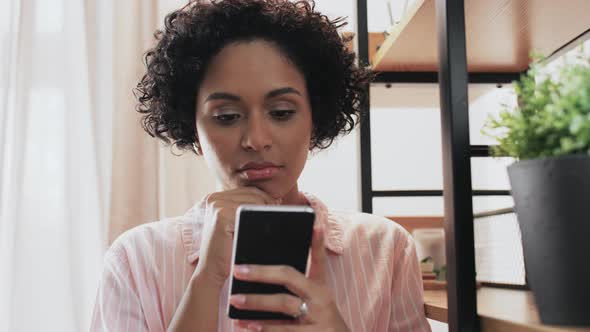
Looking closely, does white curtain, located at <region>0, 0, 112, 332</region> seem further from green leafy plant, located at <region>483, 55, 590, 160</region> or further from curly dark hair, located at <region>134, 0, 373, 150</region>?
green leafy plant, located at <region>483, 55, 590, 160</region>

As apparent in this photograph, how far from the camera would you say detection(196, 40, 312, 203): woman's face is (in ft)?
3.12

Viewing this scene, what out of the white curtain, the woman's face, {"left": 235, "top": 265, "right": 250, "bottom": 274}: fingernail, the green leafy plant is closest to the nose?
the woman's face

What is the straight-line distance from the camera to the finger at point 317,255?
29.9 inches

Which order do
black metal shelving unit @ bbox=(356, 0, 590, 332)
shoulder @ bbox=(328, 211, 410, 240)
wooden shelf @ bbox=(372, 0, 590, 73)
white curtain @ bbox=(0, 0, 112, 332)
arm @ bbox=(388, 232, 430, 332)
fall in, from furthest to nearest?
white curtain @ bbox=(0, 0, 112, 332), shoulder @ bbox=(328, 211, 410, 240), arm @ bbox=(388, 232, 430, 332), wooden shelf @ bbox=(372, 0, 590, 73), black metal shelving unit @ bbox=(356, 0, 590, 332)

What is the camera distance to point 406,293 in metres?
1.07

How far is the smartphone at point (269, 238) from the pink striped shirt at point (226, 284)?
33cm

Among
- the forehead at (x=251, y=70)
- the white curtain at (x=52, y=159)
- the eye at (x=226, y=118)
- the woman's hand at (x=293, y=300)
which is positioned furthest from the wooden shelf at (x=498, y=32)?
the white curtain at (x=52, y=159)

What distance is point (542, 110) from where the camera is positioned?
0.52m

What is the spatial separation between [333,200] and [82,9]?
3.48 feet

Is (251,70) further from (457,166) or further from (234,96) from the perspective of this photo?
(457,166)

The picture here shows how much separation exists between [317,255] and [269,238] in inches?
4.4

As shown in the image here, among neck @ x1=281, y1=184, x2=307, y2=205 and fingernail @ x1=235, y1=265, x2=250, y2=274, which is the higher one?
neck @ x1=281, y1=184, x2=307, y2=205

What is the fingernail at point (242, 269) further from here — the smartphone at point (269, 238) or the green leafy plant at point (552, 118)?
the green leafy plant at point (552, 118)

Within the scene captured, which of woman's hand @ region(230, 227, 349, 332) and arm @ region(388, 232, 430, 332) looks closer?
woman's hand @ region(230, 227, 349, 332)
